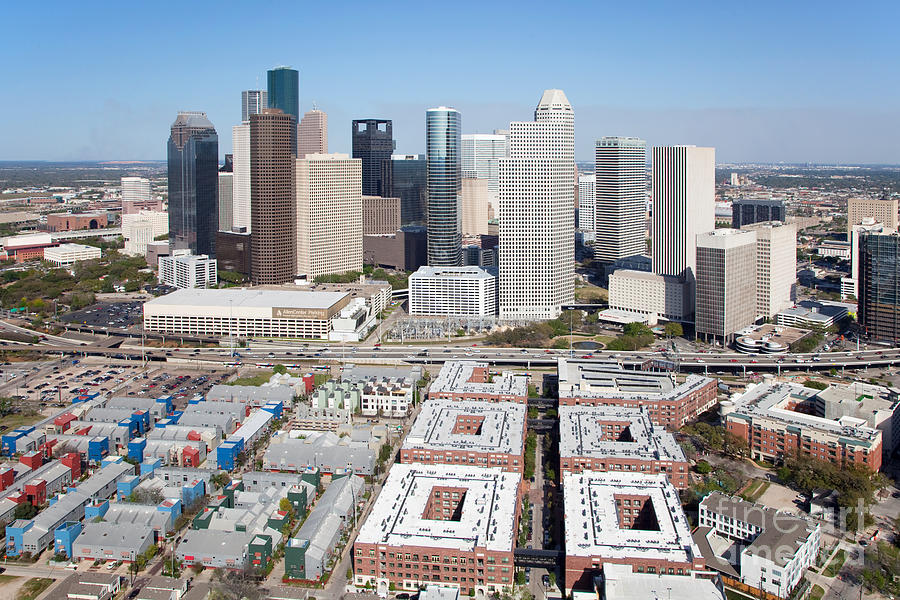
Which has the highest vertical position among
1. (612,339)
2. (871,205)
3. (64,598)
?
(871,205)

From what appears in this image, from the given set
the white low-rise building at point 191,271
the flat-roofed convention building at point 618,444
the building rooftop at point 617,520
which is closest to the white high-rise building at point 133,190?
the white low-rise building at point 191,271

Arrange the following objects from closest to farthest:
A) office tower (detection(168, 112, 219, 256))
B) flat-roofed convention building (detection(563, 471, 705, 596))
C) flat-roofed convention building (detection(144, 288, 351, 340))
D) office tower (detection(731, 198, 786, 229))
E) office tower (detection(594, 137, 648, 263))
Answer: flat-roofed convention building (detection(563, 471, 705, 596)) → flat-roofed convention building (detection(144, 288, 351, 340)) → office tower (detection(594, 137, 648, 263)) → office tower (detection(168, 112, 219, 256)) → office tower (detection(731, 198, 786, 229))

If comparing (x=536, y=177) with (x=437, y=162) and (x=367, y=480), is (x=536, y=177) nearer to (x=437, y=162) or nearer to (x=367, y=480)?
(x=437, y=162)

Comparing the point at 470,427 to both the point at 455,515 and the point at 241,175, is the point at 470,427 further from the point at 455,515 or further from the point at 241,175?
the point at 241,175

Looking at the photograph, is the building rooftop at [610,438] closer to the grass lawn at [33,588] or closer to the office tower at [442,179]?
the grass lawn at [33,588]

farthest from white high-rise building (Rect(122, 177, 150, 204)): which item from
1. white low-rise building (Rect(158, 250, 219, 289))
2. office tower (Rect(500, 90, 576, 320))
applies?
office tower (Rect(500, 90, 576, 320))

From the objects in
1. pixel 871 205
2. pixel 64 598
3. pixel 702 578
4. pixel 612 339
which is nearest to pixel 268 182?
pixel 612 339

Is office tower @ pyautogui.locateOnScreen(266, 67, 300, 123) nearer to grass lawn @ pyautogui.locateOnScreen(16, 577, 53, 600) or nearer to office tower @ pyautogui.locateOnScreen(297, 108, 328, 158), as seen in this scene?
office tower @ pyautogui.locateOnScreen(297, 108, 328, 158)

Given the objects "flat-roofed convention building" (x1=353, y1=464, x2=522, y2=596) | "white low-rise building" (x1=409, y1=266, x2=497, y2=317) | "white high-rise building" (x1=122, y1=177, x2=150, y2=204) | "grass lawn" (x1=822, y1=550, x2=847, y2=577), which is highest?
"white high-rise building" (x1=122, y1=177, x2=150, y2=204)

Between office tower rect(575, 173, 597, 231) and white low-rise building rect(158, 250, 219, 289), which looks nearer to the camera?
white low-rise building rect(158, 250, 219, 289)
